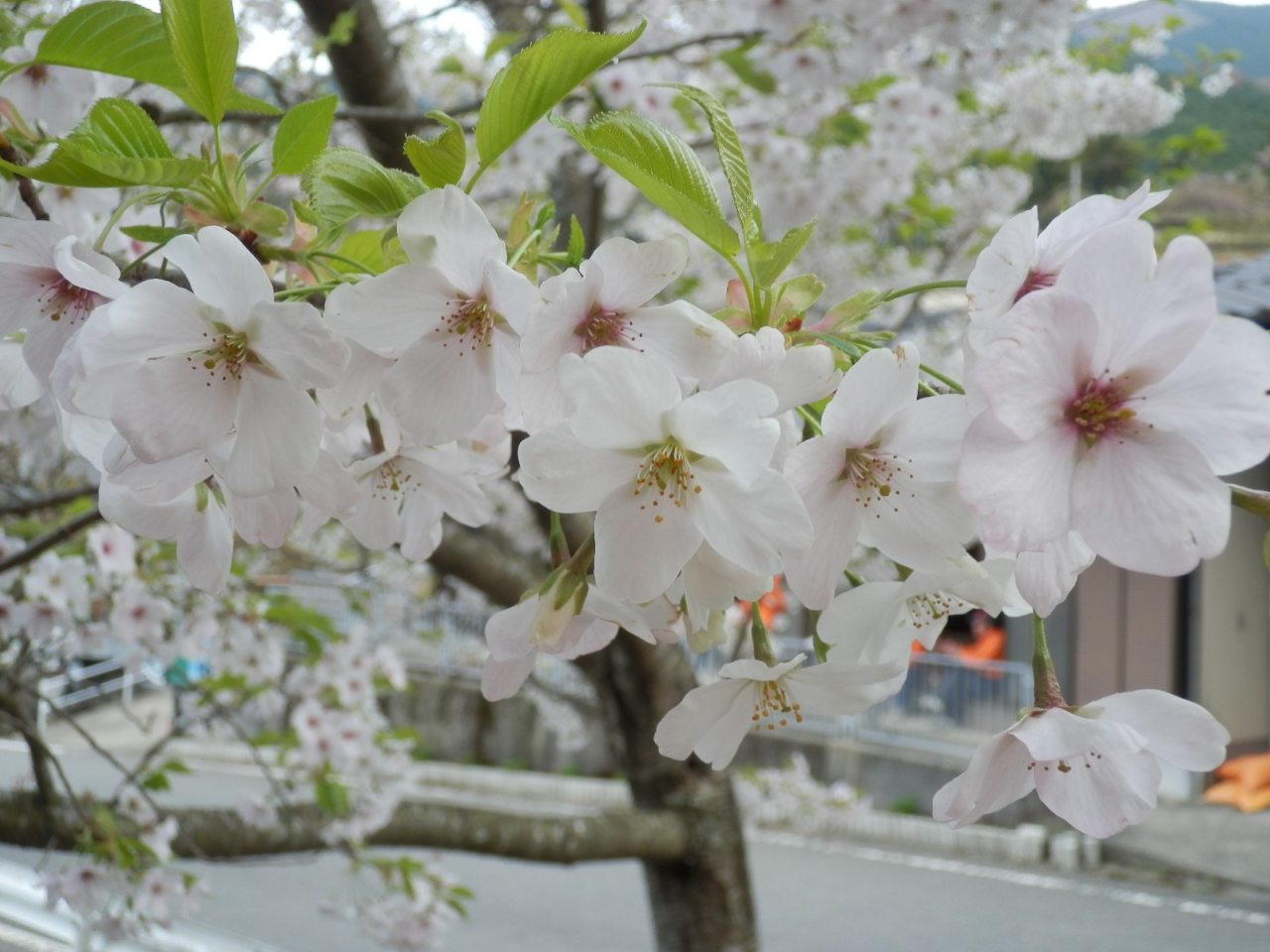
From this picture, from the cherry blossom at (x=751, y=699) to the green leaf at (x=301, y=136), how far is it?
0.32 meters

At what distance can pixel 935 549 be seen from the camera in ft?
1.66

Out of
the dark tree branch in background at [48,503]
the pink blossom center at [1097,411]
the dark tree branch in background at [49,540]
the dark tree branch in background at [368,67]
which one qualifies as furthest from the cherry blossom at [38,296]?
the dark tree branch in background at [368,67]

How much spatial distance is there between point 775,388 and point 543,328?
100mm

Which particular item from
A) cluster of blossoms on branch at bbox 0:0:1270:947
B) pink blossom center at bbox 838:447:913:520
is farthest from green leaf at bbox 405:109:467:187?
pink blossom center at bbox 838:447:913:520

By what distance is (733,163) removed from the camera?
20.4 inches

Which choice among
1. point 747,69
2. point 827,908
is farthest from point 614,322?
point 827,908

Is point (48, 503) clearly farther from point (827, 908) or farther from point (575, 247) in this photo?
point (827, 908)

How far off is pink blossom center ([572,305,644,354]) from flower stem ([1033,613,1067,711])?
0.25 m

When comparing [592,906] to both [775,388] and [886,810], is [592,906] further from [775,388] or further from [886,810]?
[775,388]

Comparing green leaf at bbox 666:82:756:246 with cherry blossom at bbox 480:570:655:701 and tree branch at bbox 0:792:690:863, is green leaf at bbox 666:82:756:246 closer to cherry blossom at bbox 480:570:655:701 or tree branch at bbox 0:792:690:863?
cherry blossom at bbox 480:570:655:701

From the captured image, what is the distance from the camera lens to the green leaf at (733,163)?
508 millimetres

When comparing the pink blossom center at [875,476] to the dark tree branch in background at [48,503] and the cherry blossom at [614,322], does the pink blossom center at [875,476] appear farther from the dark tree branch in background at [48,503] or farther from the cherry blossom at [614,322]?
the dark tree branch in background at [48,503]

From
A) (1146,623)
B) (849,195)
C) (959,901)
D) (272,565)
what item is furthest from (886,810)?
(849,195)

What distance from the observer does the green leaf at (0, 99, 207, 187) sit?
0.48 metres
